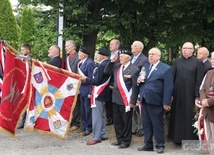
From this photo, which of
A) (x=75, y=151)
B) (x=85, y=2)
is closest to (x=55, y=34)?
(x=85, y=2)

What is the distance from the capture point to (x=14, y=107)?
7.20 metres

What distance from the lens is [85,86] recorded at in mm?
7828

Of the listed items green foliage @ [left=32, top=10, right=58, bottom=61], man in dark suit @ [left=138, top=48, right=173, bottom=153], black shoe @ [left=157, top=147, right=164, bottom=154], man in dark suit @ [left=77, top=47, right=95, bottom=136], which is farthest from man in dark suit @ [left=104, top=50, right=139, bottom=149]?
green foliage @ [left=32, top=10, right=58, bottom=61]

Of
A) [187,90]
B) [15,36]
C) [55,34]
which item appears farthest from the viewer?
[15,36]

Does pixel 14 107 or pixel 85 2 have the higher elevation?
pixel 85 2

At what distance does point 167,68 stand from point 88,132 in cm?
252

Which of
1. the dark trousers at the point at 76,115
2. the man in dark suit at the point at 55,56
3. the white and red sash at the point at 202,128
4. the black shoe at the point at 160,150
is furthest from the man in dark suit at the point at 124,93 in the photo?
the dark trousers at the point at 76,115

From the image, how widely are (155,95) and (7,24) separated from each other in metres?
16.6

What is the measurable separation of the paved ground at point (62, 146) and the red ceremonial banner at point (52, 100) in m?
0.30

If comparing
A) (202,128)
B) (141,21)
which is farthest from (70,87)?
(141,21)

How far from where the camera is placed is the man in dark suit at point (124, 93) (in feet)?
22.0

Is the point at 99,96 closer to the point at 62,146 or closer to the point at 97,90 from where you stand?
the point at 97,90

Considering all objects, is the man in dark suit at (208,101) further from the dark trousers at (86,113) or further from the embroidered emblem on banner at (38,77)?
the embroidered emblem on banner at (38,77)

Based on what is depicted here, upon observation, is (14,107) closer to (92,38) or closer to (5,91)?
(5,91)
